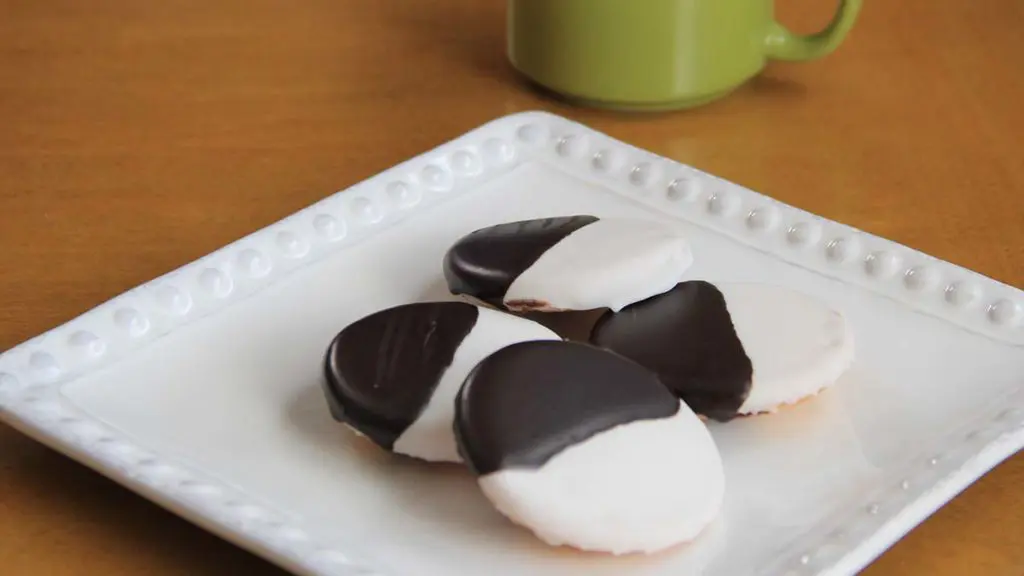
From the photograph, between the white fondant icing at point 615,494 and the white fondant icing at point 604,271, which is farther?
A: the white fondant icing at point 604,271

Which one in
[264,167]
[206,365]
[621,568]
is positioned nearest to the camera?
[621,568]

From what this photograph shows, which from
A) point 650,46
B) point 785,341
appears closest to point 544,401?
point 785,341

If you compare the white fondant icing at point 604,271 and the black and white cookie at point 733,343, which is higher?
the white fondant icing at point 604,271

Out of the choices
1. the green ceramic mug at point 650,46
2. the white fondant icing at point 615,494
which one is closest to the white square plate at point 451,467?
the white fondant icing at point 615,494

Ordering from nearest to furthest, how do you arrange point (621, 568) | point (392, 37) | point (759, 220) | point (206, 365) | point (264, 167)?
point (621, 568), point (206, 365), point (759, 220), point (264, 167), point (392, 37)

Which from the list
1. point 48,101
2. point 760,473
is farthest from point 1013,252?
point 48,101

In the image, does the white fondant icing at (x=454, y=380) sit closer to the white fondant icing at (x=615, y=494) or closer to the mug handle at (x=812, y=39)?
the white fondant icing at (x=615, y=494)

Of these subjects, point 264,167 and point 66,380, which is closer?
point 66,380

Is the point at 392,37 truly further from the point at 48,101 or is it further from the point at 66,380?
the point at 66,380
